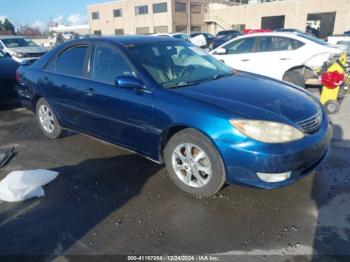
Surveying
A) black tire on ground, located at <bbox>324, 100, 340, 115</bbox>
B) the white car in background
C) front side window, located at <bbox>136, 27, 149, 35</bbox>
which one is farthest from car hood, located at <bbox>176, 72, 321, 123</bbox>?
front side window, located at <bbox>136, 27, 149, 35</bbox>

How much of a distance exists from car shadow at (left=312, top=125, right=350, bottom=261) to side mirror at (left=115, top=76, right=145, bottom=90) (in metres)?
2.21

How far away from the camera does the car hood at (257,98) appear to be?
307 centimetres

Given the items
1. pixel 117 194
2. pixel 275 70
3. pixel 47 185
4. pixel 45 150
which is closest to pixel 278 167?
pixel 117 194

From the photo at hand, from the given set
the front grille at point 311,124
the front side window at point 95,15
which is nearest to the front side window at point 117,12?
the front side window at point 95,15

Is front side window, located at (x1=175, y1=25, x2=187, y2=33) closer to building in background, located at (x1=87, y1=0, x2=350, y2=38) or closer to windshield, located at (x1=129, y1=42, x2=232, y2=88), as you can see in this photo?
building in background, located at (x1=87, y1=0, x2=350, y2=38)

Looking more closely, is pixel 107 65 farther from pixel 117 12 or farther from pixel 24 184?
pixel 117 12

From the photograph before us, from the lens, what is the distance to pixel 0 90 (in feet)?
24.3

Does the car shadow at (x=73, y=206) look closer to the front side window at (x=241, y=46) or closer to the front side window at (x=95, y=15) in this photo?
the front side window at (x=241, y=46)

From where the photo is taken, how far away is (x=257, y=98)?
334cm

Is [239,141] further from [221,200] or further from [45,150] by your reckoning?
[45,150]

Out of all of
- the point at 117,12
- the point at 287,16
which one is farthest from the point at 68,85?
the point at 117,12

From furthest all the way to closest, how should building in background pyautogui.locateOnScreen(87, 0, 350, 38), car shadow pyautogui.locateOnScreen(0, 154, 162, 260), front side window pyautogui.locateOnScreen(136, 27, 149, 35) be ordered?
front side window pyautogui.locateOnScreen(136, 27, 149, 35) → building in background pyautogui.locateOnScreen(87, 0, 350, 38) → car shadow pyautogui.locateOnScreen(0, 154, 162, 260)

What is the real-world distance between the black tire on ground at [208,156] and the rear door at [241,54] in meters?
5.51

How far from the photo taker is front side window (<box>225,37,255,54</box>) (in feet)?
27.5
